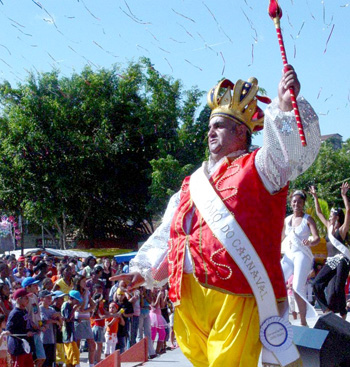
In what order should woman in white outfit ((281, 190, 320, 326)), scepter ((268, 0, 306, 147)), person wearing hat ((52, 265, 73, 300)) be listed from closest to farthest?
scepter ((268, 0, 306, 147)) < woman in white outfit ((281, 190, 320, 326)) < person wearing hat ((52, 265, 73, 300))

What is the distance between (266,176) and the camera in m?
3.45

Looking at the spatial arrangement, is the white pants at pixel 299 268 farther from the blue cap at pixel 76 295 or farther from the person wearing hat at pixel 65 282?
the person wearing hat at pixel 65 282

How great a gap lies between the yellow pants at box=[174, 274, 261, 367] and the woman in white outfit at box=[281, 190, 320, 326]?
3949mm

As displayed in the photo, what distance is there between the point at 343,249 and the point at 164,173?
19.7 metres

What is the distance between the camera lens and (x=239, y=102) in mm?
3852

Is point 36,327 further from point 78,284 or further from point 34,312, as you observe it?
point 78,284

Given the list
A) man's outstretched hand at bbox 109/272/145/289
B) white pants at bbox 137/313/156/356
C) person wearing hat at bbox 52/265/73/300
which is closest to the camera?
man's outstretched hand at bbox 109/272/145/289

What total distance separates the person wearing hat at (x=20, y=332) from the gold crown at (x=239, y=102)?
5.05 metres

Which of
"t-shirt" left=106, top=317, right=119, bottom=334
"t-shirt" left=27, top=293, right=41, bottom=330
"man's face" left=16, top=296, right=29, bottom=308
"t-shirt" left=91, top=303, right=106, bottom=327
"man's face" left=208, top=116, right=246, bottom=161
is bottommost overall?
"t-shirt" left=106, top=317, right=119, bottom=334

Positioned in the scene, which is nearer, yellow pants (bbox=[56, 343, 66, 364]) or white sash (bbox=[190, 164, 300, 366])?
white sash (bbox=[190, 164, 300, 366])

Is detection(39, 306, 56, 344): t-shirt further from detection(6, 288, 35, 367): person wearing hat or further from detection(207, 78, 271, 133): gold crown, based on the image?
detection(207, 78, 271, 133): gold crown

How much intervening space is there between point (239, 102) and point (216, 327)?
1355 millimetres

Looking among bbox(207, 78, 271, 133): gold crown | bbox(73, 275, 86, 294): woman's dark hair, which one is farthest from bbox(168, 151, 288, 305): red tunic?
bbox(73, 275, 86, 294): woman's dark hair

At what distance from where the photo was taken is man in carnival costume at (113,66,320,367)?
3318 mm
